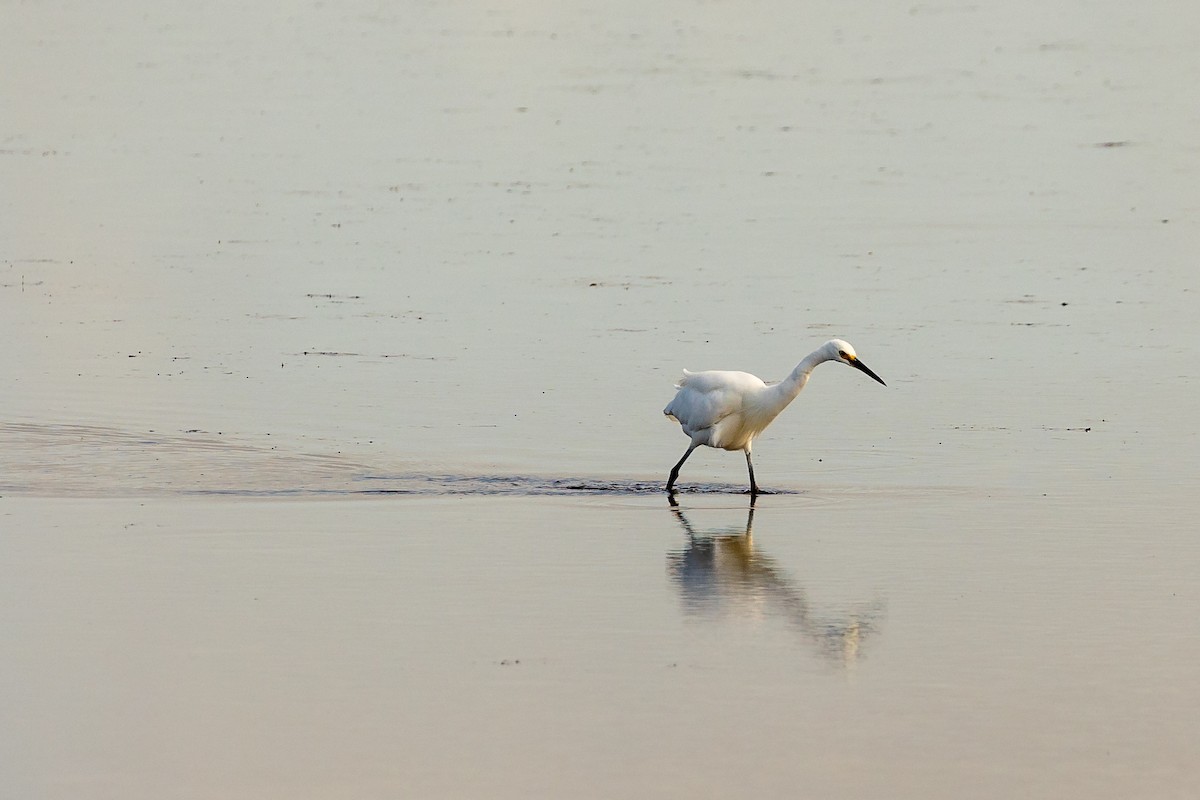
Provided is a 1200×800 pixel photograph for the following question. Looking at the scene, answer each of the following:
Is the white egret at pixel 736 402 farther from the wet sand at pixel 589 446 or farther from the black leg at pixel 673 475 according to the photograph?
the wet sand at pixel 589 446

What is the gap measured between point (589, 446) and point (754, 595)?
4378 millimetres

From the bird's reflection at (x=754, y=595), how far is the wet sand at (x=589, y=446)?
5 cm

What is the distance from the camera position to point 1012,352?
63.7 feet

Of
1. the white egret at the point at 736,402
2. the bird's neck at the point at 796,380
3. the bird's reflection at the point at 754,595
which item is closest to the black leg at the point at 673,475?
the white egret at the point at 736,402

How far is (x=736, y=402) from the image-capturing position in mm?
15414

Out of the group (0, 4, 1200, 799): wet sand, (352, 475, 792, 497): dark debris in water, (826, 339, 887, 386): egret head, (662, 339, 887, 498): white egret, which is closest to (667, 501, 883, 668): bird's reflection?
(0, 4, 1200, 799): wet sand

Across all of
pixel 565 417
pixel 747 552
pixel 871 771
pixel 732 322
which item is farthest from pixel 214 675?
pixel 732 322

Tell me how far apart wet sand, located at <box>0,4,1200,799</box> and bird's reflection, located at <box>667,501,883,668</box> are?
0.15 feet

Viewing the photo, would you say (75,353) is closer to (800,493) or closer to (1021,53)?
(800,493)

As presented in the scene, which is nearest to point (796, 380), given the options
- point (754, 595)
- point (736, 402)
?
point (736, 402)

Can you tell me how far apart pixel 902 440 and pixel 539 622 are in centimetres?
600

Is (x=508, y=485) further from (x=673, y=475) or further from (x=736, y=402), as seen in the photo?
(x=736, y=402)

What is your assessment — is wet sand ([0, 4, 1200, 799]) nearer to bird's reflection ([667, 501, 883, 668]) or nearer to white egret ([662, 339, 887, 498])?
bird's reflection ([667, 501, 883, 668])

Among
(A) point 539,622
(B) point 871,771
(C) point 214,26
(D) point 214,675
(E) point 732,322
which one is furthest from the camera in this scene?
(C) point 214,26
